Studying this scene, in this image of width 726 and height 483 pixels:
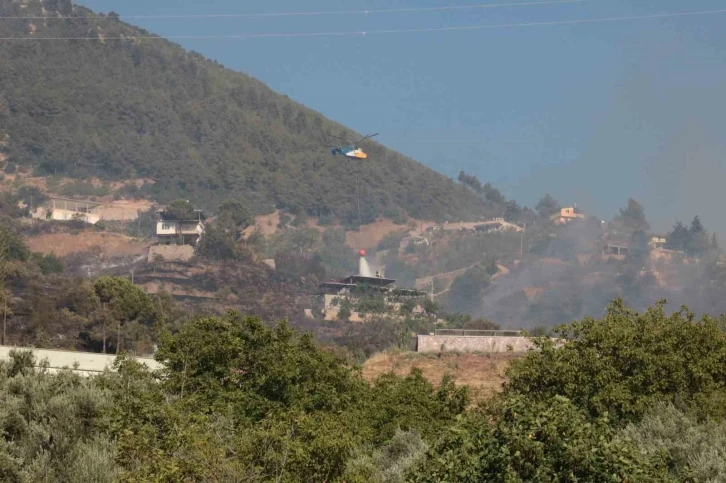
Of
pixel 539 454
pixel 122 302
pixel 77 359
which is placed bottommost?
pixel 122 302

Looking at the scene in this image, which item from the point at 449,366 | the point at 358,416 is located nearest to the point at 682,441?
the point at 358,416

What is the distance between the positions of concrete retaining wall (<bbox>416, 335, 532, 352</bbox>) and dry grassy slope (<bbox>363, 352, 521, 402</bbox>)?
2406 mm

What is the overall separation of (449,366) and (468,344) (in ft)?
27.9

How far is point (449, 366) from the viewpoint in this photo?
71.0 m

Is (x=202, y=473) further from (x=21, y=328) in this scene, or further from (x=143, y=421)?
(x=21, y=328)

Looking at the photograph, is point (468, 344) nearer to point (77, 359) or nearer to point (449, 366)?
point (449, 366)

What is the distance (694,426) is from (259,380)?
15.3m

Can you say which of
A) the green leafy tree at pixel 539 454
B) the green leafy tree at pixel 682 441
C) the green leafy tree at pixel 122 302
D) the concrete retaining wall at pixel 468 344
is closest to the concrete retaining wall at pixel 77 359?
the green leafy tree at pixel 682 441

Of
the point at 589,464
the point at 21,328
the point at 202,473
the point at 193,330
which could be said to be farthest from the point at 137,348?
the point at 589,464

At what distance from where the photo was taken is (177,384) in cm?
3944

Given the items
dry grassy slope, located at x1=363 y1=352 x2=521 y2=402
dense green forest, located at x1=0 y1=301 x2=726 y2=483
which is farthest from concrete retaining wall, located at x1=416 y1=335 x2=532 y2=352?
dense green forest, located at x1=0 y1=301 x2=726 y2=483

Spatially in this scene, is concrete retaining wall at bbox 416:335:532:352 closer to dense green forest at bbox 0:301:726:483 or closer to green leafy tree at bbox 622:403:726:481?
dense green forest at bbox 0:301:726:483

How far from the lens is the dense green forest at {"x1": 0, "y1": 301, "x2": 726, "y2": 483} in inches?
829

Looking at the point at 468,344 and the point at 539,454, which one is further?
the point at 468,344
